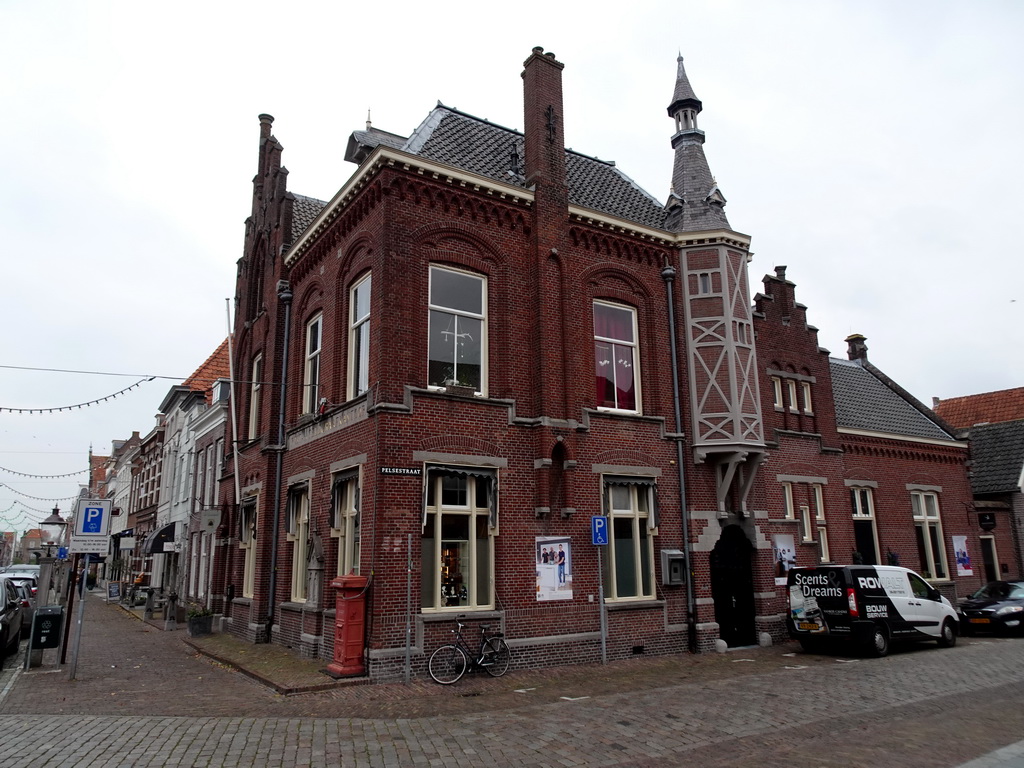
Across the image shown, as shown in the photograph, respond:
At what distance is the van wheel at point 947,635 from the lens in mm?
16745

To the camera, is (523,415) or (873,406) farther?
(873,406)

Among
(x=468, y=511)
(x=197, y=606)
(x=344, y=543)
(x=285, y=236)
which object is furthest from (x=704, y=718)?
(x=197, y=606)

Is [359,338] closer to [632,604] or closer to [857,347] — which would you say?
[632,604]

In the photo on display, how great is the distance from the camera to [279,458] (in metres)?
18.1

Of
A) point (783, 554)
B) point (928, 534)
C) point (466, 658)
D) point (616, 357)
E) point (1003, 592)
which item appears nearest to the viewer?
point (466, 658)

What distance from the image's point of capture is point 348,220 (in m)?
15.3

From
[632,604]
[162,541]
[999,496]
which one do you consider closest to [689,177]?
[632,604]

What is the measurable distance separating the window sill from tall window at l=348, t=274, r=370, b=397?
662cm

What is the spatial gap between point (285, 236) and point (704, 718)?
1582 centimetres

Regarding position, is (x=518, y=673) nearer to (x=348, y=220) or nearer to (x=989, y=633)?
(x=348, y=220)

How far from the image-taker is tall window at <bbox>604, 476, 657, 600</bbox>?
15.1m

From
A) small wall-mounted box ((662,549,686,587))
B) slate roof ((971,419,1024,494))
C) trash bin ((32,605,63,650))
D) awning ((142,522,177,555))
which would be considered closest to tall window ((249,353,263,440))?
trash bin ((32,605,63,650))

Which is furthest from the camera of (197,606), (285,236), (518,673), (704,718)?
(197,606)

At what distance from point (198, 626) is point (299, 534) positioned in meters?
5.23
